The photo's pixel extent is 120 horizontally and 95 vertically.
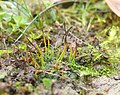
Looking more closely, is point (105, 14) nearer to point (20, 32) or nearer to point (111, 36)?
point (111, 36)

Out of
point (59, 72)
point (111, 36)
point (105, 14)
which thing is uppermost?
point (105, 14)

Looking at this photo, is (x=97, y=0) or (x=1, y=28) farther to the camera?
(x=97, y=0)

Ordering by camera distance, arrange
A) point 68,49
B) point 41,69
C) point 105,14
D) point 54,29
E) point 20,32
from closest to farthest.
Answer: point 41,69
point 68,49
point 20,32
point 54,29
point 105,14

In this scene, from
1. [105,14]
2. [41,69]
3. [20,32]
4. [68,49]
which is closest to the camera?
[41,69]

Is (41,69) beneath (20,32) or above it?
beneath

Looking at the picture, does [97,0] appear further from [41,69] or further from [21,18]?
[41,69]

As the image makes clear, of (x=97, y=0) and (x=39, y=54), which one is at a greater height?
(x=97, y=0)

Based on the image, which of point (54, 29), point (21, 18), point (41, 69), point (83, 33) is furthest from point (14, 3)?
point (41, 69)

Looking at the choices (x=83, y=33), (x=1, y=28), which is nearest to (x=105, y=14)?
(x=83, y=33)

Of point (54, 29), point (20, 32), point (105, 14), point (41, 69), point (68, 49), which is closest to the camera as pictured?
point (41, 69)
